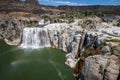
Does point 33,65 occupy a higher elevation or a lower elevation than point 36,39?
lower

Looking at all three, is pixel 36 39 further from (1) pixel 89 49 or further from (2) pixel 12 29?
(1) pixel 89 49

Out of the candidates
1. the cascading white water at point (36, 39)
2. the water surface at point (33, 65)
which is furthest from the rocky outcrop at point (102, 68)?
the cascading white water at point (36, 39)

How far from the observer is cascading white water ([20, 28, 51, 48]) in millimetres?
45594

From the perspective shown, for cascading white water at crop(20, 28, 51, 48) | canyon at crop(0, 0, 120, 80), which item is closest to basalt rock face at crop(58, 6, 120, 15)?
canyon at crop(0, 0, 120, 80)

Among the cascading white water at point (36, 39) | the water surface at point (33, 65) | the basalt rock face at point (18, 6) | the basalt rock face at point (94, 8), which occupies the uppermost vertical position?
the basalt rock face at point (18, 6)

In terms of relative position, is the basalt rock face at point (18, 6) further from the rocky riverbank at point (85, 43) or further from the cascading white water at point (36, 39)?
the cascading white water at point (36, 39)

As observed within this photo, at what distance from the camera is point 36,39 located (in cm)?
4581

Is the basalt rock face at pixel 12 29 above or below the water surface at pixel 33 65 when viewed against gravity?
above

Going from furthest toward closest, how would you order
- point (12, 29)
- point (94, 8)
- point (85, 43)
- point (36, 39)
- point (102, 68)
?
point (94, 8), point (12, 29), point (36, 39), point (85, 43), point (102, 68)

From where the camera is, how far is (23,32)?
156ft

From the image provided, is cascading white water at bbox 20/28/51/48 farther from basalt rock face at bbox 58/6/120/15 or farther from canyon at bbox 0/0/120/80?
basalt rock face at bbox 58/6/120/15

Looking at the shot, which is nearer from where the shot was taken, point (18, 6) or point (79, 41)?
point (79, 41)

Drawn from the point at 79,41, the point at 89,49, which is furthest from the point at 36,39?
the point at 89,49

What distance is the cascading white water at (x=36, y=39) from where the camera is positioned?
4559 cm
